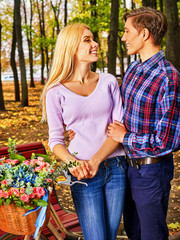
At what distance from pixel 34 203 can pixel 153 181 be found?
938mm

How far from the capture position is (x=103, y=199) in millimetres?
2537

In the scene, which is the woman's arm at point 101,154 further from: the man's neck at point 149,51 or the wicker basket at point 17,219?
the man's neck at point 149,51

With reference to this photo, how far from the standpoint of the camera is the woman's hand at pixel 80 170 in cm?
233

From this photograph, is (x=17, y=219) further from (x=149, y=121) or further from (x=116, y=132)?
(x=149, y=121)

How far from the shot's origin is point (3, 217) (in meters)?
2.16

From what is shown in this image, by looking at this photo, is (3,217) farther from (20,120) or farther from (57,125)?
(20,120)

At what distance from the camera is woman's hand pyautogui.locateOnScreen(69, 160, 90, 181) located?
2.33 metres

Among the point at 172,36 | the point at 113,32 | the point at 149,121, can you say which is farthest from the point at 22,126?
the point at 149,121

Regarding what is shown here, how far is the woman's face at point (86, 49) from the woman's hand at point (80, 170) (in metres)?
0.83

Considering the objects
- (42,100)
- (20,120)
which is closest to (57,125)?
(42,100)

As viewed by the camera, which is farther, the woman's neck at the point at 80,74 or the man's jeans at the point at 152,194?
the woman's neck at the point at 80,74

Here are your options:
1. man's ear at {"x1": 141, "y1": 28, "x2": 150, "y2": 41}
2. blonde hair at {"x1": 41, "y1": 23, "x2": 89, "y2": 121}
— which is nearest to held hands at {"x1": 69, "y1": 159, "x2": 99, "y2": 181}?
blonde hair at {"x1": 41, "y1": 23, "x2": 89, "y2": 121}

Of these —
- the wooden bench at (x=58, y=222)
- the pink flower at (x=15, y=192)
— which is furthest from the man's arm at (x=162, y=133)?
the wooden bench at (x=58, y=222)

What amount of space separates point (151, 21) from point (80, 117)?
937 mm
